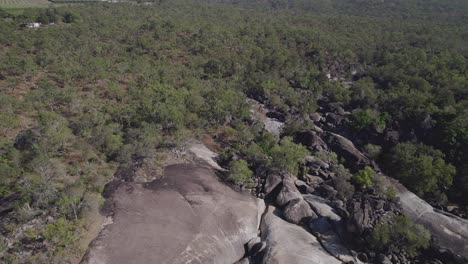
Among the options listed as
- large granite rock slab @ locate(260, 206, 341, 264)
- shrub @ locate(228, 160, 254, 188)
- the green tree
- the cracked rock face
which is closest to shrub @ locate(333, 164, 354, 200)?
large granite rock slab @ locate(260, 206, 341, 264)

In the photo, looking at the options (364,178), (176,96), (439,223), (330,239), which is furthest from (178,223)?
(439,223)

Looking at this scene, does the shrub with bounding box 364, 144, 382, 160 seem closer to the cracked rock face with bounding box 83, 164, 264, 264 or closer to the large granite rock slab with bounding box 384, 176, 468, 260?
the large granite rock slab with bounding box 384, 176, 468, 260

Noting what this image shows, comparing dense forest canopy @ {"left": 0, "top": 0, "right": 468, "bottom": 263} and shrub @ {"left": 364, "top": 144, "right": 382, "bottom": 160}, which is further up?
dense forest canopy @ {"left": 0, "top": 0, "right": 468, "bottom": 263}

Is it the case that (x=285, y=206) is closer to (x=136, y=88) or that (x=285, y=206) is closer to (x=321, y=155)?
(x=321, y=155)

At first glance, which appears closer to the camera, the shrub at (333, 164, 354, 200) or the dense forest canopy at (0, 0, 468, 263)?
the dense forest canopy at (0, 0, 468, 263)

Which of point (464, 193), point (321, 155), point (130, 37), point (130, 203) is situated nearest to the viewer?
point (130, 203)

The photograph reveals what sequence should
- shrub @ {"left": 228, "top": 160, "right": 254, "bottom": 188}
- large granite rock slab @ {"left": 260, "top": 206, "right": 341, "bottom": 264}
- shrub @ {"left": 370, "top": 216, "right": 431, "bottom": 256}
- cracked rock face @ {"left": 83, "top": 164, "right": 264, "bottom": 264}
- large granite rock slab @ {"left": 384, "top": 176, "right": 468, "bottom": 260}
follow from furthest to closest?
1. shrub @ {"left": 228, "top": 160, "right": 254, "bottom": 188}
2. large granite rock slab @ {"left": 384, "top": 176, "right": 468, "bottom": 260}
3. shrub @ {"left": 370, "top": 216, "right": 431, "bottom": 256}
4. large granite rock slab @ {"left": 260, "top": 206, "right": 341, "bottom": 264}
5. cracked rock face @ {"left": 83, "top": 164, "right": 264, "bottom": 264}

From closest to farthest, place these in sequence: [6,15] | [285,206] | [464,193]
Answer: [285,206]
[464,193]
[6,15]

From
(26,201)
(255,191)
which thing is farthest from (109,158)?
(255,191)
